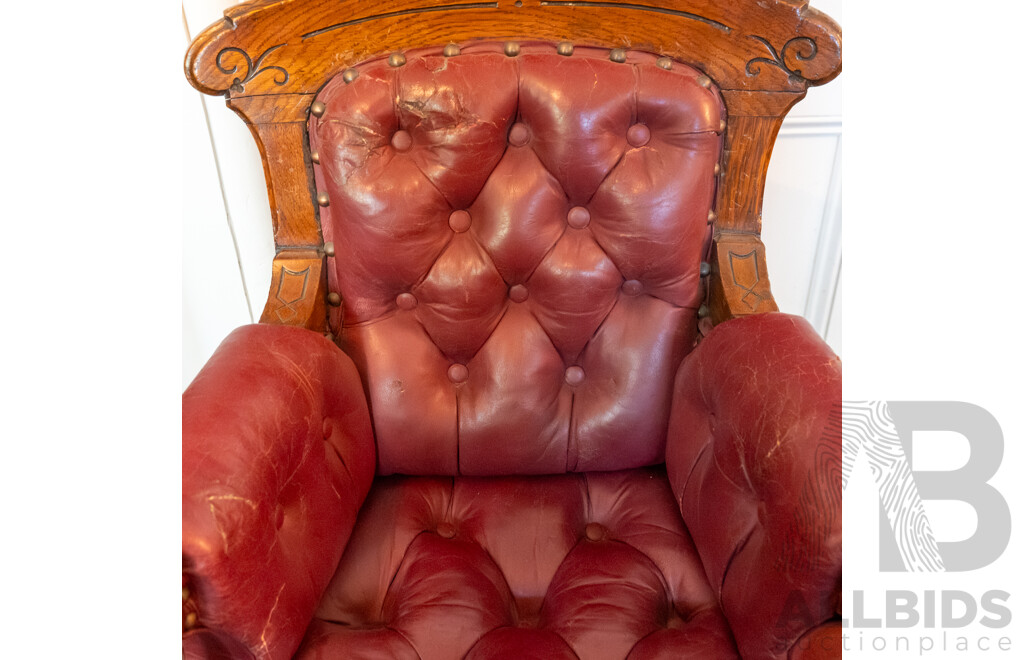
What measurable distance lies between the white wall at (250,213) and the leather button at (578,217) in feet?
1.81

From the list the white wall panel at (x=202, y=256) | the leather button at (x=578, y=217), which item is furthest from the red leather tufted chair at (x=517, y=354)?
the white wall panel at (x=202, y=256)

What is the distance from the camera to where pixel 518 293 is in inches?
40.5

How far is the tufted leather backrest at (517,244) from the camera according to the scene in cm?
94

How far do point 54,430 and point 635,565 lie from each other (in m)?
0.67

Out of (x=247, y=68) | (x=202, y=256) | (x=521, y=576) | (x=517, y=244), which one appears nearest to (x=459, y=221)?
(x=517, y=244)

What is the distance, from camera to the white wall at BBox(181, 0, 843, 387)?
126cm

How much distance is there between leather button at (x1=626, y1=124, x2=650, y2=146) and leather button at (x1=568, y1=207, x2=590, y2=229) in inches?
4.4

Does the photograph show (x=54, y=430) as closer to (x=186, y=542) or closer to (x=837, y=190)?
(x=186, y=542)

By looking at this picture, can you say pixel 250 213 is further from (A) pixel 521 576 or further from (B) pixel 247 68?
(A) pixel 521 576

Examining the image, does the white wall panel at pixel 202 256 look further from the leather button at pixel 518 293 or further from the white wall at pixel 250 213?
the leather button at pixel 518 293

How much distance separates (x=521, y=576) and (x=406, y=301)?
1.32ft

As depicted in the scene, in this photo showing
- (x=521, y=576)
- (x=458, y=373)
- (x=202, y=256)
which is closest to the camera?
(x=521, y=576)

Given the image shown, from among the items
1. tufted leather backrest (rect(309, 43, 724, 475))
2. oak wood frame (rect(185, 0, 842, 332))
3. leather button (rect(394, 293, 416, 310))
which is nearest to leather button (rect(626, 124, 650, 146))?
tufted leather backrest (rect(309, 43, 724, 475))

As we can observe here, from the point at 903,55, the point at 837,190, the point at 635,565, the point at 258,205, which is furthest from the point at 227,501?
the point at 837,190
